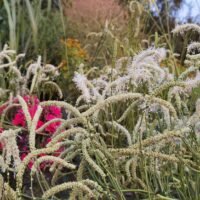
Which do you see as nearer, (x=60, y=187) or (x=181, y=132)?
(x=60, y=187)

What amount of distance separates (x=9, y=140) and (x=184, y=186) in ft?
2.28

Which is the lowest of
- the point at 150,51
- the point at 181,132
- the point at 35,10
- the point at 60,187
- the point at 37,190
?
the point at 37,190

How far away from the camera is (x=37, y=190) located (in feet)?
11.3

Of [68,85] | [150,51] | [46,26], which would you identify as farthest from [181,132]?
[46,26]

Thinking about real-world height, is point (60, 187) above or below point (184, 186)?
above

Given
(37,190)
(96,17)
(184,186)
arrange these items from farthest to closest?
(96,17) < (37,190) < (184,186)

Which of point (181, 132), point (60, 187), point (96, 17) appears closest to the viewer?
point (60, 187)

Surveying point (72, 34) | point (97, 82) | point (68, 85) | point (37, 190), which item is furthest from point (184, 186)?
point (72, 34)

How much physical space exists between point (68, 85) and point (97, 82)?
276cm

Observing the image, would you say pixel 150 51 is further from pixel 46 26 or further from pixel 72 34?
pixel 72 34

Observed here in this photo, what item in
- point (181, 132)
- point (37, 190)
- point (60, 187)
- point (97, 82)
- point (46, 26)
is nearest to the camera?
point (60, 187)

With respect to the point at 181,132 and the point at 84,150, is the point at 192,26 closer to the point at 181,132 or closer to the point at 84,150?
the point at 181,132

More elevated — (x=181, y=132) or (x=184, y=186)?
(x=181, y=132)

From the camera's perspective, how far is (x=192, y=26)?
205cm
